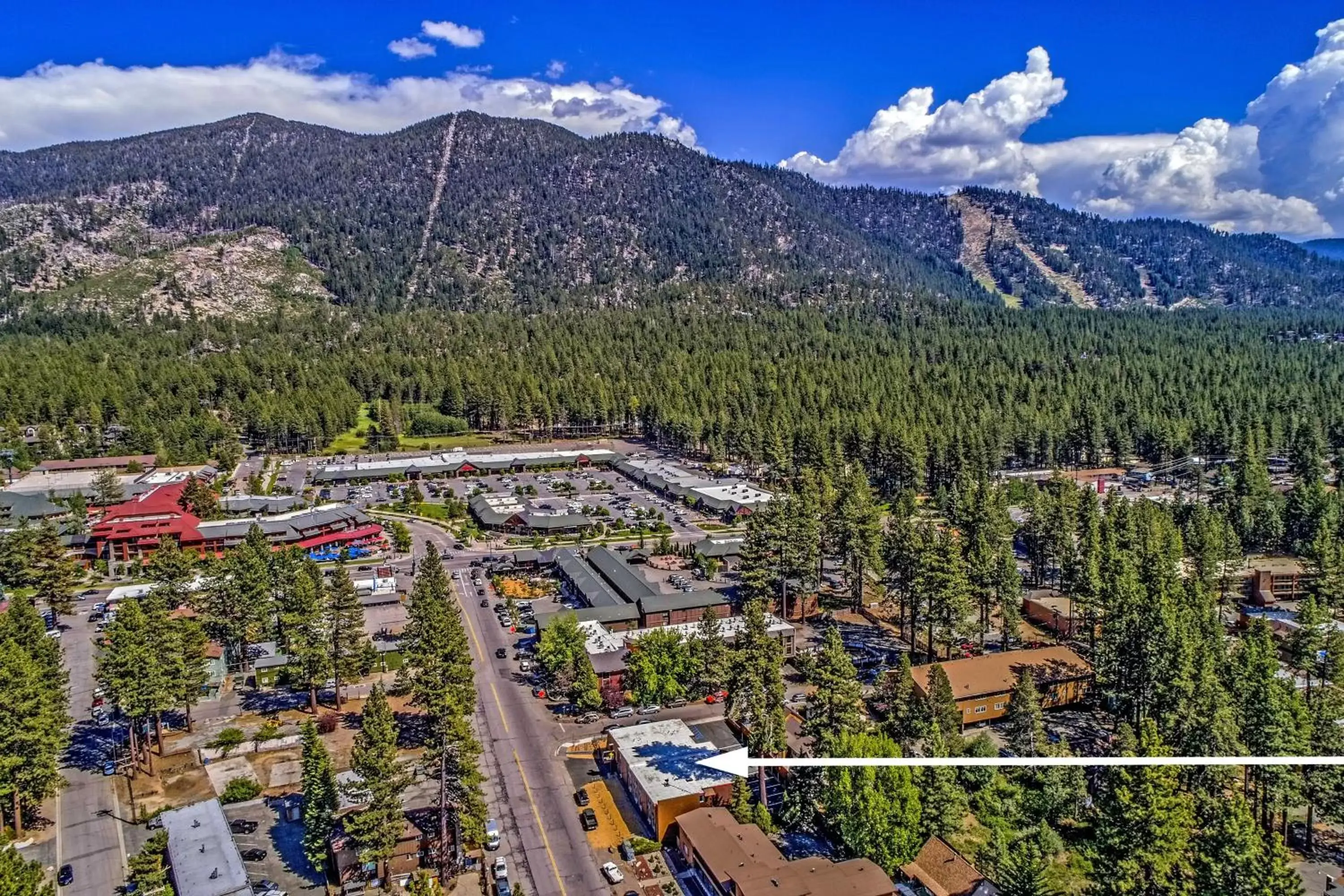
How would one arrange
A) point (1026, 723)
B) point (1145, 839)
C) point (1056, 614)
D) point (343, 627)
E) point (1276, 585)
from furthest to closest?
point (1276, 585) < point (1056, 614) < point (343, 627) < point (1026, 723) < point (1145, 839)

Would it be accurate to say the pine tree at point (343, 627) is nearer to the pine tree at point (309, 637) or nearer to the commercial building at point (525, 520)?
the pine tree at point (309, 637)

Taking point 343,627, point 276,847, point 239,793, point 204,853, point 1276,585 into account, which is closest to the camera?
point 204,853

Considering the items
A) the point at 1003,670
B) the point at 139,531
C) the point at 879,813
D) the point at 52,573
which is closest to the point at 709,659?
the point at 879,813

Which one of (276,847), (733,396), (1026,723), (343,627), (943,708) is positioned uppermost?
(733,396)

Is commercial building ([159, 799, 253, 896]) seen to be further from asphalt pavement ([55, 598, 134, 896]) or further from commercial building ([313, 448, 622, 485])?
commercial building ([313, 448, 622, 485])

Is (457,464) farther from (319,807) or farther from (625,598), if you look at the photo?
(319,807)

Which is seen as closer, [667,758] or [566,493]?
[667,758]

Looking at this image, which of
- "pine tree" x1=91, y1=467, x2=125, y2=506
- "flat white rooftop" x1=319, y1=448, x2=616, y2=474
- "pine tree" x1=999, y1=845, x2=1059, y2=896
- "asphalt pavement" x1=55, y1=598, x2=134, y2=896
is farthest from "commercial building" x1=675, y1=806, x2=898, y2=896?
"flat white rooftop" x1=319, y1=448, x2=616, y2=474
